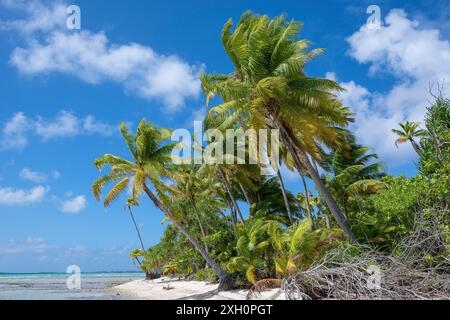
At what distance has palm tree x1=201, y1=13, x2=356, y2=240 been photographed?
50.4 ft

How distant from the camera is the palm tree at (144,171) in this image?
19453 mm

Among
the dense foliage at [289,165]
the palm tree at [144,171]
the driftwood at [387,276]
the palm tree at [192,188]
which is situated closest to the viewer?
the driftwood at [387,276]

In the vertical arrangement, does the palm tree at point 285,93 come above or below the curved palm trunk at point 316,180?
above

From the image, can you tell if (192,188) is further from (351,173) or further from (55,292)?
(55,292)

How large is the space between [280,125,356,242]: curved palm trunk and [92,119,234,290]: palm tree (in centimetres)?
692

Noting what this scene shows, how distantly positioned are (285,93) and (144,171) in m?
8.21

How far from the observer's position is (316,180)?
15266 millimetres

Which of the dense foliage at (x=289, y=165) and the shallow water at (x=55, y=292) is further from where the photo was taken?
the shallow water at (x=55, y=292)

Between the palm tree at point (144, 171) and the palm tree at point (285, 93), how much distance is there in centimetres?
505

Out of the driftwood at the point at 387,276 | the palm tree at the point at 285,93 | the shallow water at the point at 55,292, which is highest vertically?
the palm tree at the point at 285,93
